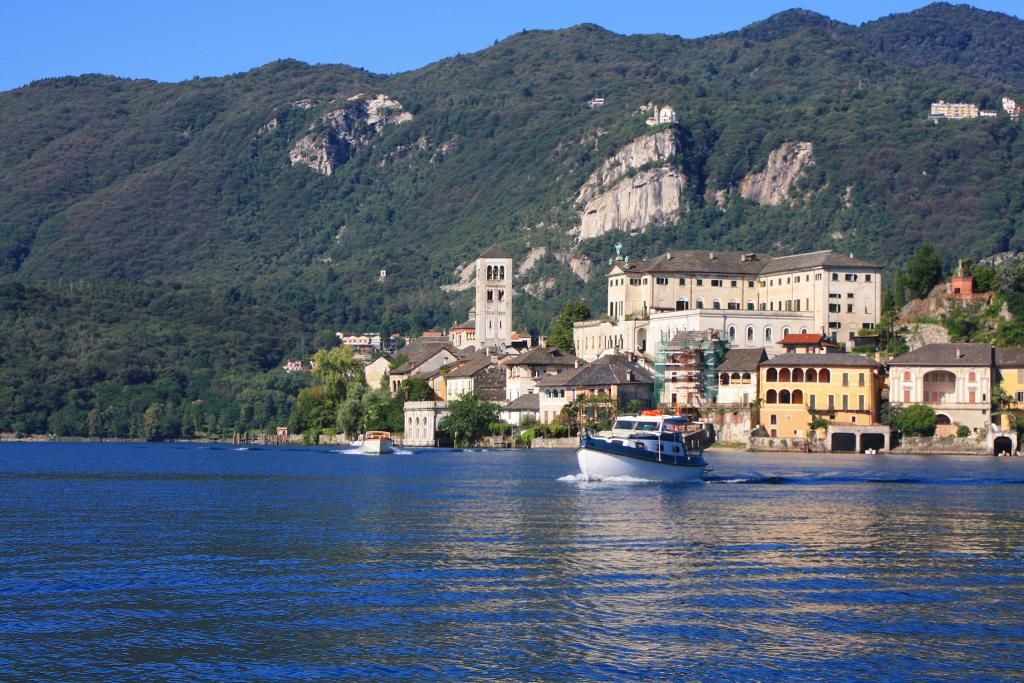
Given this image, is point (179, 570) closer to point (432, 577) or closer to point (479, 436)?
point (432, 577)

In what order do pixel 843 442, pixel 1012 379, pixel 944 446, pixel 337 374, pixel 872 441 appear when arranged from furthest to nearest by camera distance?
pixel 337 374, pixel 843 442, pixel 872 441, pixel 1012 379, pixel 944 446

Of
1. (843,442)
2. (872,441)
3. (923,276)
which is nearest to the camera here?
(872,441)

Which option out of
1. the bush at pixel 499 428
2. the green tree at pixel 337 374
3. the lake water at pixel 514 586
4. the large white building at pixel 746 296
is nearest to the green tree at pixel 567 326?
the large white building at pixel 746 296

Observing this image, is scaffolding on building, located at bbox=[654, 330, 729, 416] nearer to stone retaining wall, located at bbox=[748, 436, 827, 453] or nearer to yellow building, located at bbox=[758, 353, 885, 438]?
yellow building, located at bbox=[758, 353, 885, 438]

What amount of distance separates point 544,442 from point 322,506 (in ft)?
255

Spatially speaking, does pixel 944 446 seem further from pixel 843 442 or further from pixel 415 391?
pixel 415 391

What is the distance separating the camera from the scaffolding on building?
456 ft

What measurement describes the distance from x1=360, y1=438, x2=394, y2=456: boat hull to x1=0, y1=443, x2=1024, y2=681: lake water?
57.6m

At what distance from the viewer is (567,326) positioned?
590 feet

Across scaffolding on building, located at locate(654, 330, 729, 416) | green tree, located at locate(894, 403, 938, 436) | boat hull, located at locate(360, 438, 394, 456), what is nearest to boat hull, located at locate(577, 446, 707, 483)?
green tree, located at locate(894, 403, 938, 436)

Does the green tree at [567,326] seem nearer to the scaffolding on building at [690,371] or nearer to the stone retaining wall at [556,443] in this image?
the stone retaining wall at [556,443]

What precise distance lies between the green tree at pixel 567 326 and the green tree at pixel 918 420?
2101 inches

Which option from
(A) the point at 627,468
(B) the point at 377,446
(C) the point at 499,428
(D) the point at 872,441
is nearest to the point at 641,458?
(A) the point at 627,468

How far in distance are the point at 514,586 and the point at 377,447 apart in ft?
297
